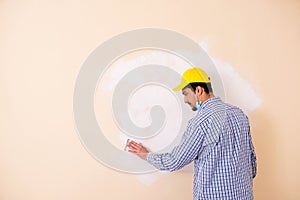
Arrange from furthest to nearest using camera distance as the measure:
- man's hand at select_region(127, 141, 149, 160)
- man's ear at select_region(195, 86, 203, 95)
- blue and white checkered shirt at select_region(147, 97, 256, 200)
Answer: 1. man's hand at select_region(127, 141, 149, 160)
2. man's ear at select_region(195, 86, 203, 95)
3. blue and white checkered shirt at select_region(147, 97, 256, 200)

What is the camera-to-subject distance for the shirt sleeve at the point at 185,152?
1277mm

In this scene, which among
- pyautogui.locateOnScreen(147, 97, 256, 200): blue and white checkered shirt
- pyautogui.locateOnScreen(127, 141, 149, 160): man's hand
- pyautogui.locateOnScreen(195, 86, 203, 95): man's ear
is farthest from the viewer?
pyautogui.locateOnScreen(127, 141, 149, 160): man's hand

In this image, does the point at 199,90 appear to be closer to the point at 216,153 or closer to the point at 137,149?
the point at 216,153

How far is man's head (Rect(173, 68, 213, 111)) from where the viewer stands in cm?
139

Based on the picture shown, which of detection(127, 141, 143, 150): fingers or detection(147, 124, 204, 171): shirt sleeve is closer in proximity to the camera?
detection(147, 124, 204, 171): shirt sleeve

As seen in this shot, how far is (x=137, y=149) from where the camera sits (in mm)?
1564

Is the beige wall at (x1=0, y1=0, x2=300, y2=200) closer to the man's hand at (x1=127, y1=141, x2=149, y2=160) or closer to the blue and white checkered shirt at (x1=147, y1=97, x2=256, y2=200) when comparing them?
the man's hand at (x1=127, y1=141, x2=149, y2=160)

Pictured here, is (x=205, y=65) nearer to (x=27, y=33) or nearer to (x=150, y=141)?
(x=150, y=141)

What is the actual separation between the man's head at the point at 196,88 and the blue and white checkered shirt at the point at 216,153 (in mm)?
69

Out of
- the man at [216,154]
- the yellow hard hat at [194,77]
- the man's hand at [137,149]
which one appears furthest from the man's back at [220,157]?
the man's hand at [137,149]

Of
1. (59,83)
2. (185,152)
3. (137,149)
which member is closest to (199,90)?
(185,152)

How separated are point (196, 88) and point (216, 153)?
0.30 metres

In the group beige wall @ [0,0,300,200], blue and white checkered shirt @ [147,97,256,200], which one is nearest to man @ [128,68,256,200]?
blue and white checkered shirt @ [147,97,256,200]

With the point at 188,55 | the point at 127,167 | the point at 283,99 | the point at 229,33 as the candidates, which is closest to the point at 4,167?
the point at 127,167
